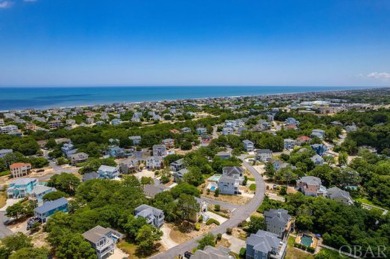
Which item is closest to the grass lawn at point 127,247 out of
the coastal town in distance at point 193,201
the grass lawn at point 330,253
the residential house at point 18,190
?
the coastal town in distance at point 193,201

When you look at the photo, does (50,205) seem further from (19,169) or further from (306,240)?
(306,240)

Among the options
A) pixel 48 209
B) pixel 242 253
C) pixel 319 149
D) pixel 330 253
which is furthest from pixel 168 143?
pixel 330 253

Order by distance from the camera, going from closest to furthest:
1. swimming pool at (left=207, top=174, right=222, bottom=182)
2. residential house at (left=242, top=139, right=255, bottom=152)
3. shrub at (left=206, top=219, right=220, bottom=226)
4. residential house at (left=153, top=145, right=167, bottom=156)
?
shrub at (left=206, top=219, right=220, bottom=226) → swimming pool at (left=207, top=174, right=222, bottom=182) → residential house at (left=153, top=145, right=167, bottom=156) → residential house at (left=242, top=139, right=255, bottom=152)

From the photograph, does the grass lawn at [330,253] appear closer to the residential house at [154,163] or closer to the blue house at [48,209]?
the blue house at [48,209]

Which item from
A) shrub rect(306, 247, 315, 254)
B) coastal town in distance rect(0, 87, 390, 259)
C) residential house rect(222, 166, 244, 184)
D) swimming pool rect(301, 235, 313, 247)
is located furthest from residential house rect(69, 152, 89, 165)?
shrub rect(306, 247, 315, 254)

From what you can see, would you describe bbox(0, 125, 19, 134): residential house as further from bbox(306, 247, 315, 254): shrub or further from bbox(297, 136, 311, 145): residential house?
bbox(306, 247, 315, 254): shrub

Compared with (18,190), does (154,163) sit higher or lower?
higher

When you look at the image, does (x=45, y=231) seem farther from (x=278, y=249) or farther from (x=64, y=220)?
(x=278, y=249)

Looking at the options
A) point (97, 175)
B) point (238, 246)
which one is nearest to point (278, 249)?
point (238, 246)
